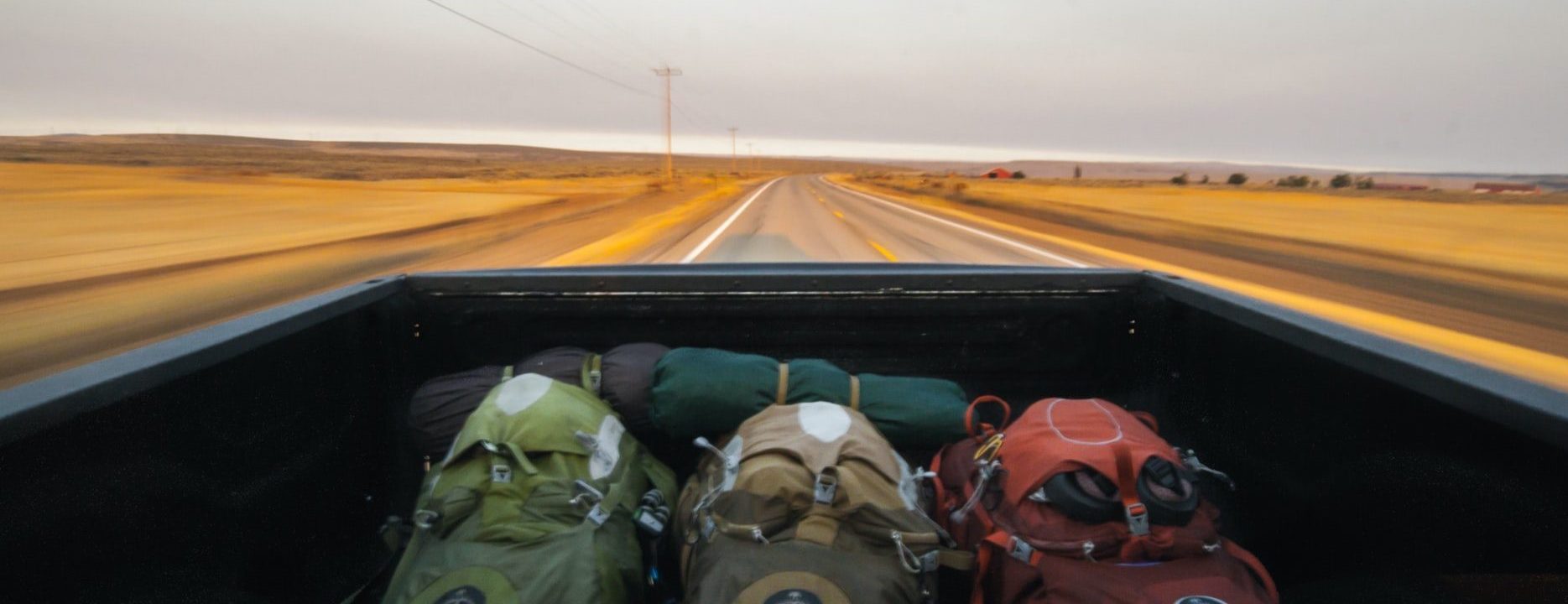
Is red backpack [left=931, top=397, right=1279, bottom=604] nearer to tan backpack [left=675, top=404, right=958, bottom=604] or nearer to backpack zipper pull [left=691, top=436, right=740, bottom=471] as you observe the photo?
tan backpack [left=675, top=404, right=958, bottom=604]

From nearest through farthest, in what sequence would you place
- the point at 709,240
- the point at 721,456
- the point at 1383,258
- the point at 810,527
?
the point at 810,527, the point at 721,456, the point at 1383,258, the point at 709,240

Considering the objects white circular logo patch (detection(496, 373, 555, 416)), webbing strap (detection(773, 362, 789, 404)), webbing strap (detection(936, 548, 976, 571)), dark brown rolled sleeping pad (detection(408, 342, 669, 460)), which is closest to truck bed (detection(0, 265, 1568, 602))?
dark brown rolled sleeping pad (detection(408, 342, 669, 460))

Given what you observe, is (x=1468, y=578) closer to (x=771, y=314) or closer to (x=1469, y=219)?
(x=771, y=314)

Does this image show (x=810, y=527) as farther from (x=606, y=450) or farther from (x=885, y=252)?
(x=885, y=252)

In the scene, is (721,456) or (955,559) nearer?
(955,559)

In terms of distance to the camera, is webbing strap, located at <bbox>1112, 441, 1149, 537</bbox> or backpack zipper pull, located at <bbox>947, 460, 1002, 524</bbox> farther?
backpack zipper pull, located at <bbox>947, 460, 1002, 524</bbox>

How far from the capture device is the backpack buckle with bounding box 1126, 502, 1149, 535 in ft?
5.65

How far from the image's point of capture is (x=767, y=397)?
7.95ft

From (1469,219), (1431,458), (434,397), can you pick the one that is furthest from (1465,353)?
(1469,219)

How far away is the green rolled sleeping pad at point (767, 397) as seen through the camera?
7.82 feet

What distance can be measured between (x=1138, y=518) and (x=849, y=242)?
17722mm

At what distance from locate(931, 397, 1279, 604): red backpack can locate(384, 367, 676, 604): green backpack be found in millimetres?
865

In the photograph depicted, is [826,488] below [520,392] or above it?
below

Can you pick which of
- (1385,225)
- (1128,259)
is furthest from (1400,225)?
(1128,259)
